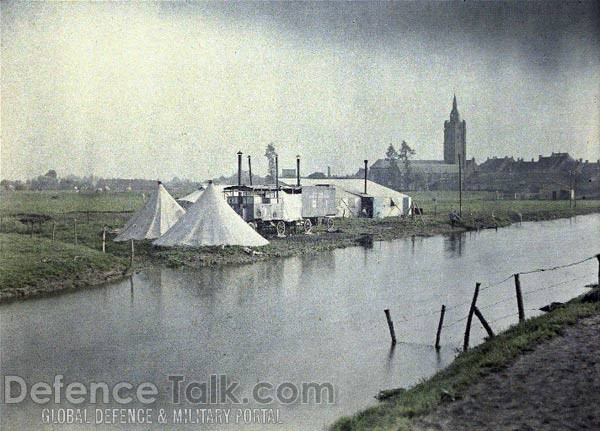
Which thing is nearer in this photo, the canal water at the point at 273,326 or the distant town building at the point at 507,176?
the canal water at the point at 273,326

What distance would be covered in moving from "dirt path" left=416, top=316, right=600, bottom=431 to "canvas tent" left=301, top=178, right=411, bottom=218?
121ft

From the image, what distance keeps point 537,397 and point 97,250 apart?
19.8 meters

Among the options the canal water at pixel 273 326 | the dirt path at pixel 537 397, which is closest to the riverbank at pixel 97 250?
the canal water at pixel 273 326

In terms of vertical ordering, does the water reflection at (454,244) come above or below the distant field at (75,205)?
below

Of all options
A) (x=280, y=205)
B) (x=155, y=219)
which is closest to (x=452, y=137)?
(x=280, y=205)

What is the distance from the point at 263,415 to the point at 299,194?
26033mm

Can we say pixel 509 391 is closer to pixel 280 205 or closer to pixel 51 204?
pixel 280 205

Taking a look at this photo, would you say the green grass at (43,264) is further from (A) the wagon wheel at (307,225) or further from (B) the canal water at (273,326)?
(A) the wagon wheel at (307,225)

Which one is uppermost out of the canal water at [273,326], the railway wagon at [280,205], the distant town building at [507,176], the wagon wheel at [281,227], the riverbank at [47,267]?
the distant town building at [507,176]

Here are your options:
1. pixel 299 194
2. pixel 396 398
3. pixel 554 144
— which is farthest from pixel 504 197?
pixel 396 398

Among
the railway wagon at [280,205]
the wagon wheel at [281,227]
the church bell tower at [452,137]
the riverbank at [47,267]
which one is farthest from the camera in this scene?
the church bell tower at [452,137]

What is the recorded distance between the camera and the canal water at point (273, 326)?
10094 millimetres

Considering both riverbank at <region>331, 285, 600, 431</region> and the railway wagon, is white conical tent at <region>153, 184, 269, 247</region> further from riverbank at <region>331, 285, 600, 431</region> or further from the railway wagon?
riverbank at <region>331, 285, 600, 431</region>

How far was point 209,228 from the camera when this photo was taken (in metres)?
25.1
